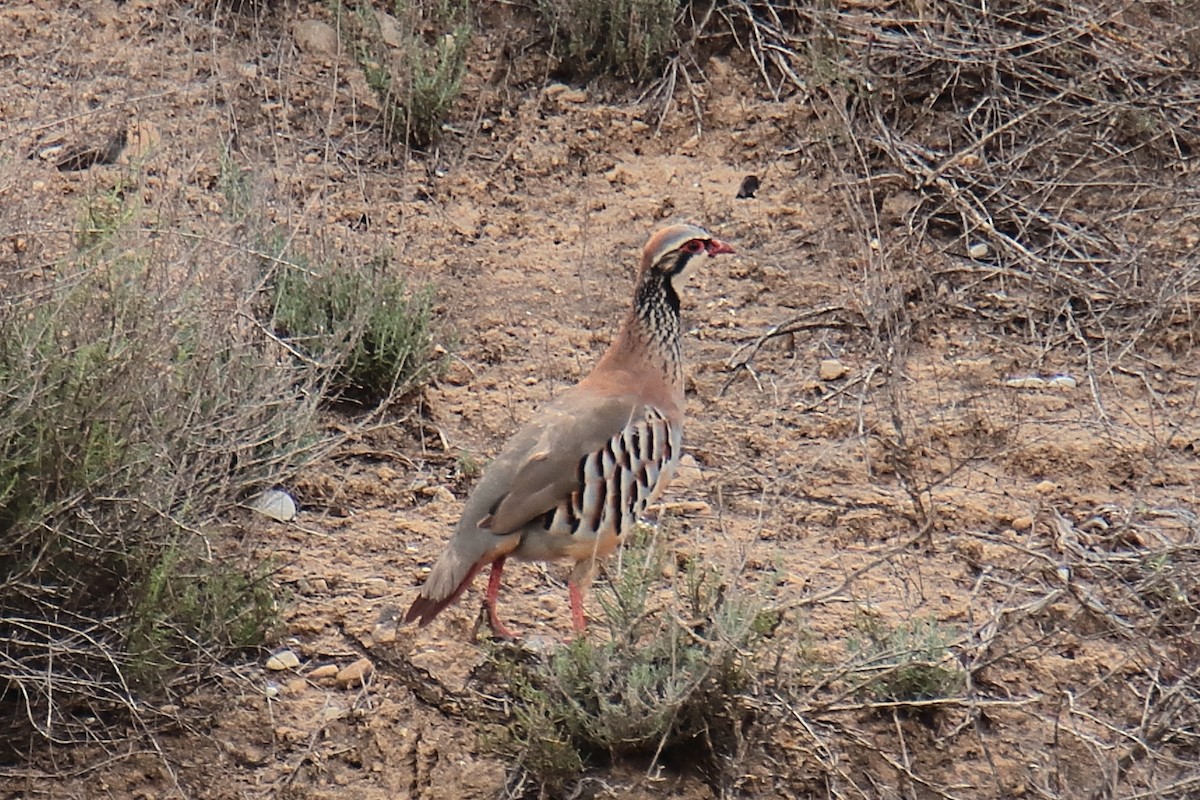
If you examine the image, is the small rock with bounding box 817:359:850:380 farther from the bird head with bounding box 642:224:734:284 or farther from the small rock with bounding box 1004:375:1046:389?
the bird head with bounding box 642:224:734:284

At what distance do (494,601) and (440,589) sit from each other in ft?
1.09

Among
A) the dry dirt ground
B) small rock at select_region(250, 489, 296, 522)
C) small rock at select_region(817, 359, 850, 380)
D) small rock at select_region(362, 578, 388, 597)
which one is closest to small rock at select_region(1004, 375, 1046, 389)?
the dry dirt ground

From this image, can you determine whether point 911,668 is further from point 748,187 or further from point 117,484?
point 748,187

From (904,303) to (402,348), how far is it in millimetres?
1921

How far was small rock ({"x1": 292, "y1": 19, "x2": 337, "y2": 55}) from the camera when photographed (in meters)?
7.79

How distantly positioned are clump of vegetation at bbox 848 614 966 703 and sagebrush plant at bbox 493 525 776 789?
1.00 ft

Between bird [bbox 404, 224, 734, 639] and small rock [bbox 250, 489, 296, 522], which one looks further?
small rock [bbox 250, 489, 296, 522]

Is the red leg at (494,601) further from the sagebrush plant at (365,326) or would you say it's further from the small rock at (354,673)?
the sagebrush plant at (365,326)

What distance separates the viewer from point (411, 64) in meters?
7.34

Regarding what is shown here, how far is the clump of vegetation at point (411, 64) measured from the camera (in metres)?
7.32

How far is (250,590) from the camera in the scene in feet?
15.5

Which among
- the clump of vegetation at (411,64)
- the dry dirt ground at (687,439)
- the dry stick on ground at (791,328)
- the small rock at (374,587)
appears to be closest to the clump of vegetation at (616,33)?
the dry dirt ground at (687,439)

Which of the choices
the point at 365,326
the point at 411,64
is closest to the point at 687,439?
A: the point at 365,326

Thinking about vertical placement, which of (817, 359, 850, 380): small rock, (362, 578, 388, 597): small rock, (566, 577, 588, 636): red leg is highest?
(566, 577, 588, 636): red leg
